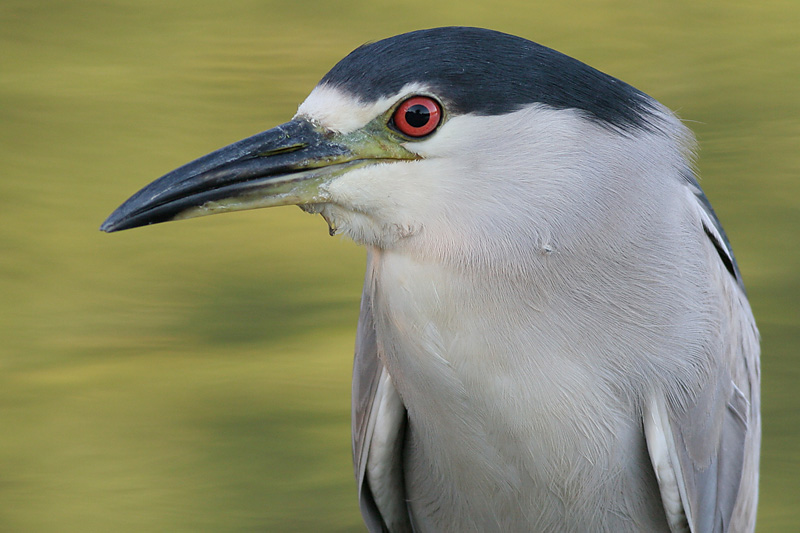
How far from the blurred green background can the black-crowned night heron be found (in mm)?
553

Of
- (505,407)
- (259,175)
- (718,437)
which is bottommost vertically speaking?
(718,437)

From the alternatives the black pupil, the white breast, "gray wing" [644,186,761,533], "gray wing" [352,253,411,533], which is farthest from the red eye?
"gray wing" [644,186,761,533]

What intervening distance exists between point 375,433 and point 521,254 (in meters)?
0.61

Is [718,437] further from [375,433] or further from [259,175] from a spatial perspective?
[259,175]

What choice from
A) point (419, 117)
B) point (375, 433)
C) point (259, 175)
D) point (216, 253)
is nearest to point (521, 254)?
point (419, 117)

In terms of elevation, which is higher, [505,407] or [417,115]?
[417,115]

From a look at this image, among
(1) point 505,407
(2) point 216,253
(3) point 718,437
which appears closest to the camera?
(1) point 505,407

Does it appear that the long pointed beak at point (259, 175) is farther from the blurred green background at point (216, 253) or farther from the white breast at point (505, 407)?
the blurred green background at point (216, 253)

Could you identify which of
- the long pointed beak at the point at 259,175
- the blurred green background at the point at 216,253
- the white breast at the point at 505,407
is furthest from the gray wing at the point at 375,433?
the long pointed beak at the point at 259,175

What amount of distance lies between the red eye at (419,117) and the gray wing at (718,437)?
608 mm

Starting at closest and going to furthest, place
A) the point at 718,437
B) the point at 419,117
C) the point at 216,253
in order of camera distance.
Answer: the point at 419,117 < the point at 718,437 < the point at 216,253

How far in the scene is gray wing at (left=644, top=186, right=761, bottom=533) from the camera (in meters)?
1.80

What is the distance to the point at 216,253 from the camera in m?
4.31

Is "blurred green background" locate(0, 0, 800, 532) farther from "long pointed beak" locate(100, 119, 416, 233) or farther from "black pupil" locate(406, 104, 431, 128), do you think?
"black pupil" locate(406, 104, 431, 128)
